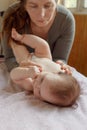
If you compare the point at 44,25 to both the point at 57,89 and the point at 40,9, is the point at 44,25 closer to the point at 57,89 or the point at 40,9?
the point at 40,9

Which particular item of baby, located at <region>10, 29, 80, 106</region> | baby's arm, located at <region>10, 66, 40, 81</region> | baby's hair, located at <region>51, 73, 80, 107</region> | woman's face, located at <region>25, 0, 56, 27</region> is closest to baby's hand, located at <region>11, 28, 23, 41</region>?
baby, located at <region>10, 29, 80, 106</region>

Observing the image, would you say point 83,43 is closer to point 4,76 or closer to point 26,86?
point 4,76

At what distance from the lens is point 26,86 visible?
116cm

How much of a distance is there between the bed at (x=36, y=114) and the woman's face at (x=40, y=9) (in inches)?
15.2

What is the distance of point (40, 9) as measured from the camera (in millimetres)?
1275

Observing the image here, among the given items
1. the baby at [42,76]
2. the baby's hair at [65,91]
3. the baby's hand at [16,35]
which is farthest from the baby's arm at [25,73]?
the baby's hand at [16,35]

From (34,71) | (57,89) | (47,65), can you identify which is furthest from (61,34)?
(57,89)

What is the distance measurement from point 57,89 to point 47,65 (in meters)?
0.24

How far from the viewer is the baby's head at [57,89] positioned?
3.24 feet

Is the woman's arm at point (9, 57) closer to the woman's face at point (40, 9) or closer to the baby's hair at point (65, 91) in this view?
the woman's face at point (40, 9)

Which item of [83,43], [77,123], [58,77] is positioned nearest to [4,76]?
[58,77]

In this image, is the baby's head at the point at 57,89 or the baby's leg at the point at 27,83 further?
the baby's leg at the point at 27,83

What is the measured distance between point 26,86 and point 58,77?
0.61 ft

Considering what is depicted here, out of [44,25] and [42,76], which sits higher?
[44,25]
